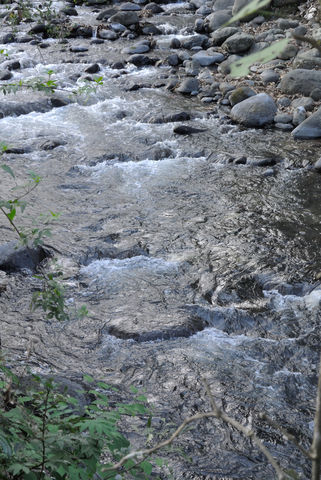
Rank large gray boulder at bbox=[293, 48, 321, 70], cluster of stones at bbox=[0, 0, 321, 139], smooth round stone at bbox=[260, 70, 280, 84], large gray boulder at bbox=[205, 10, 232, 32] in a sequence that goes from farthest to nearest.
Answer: large gray boulder at bbox=[205, 10, 232, 32] < smooth round stone at bbox=[260, 70, 280, 84] < large gray boulder at bbox=[293, 48, 321, 70] < cluster of stones at bbox=[0, 0, 321, 139]

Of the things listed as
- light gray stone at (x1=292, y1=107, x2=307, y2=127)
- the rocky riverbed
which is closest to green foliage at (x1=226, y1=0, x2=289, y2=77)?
the rocky riverbed

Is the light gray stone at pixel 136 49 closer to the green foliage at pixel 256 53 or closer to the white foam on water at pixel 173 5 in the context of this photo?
the white foam on water at pixel 173 5

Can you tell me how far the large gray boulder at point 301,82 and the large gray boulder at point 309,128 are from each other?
1409mm

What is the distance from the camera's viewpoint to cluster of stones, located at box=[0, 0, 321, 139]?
935 cm

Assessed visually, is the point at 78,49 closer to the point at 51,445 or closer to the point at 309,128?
the point at 309,128

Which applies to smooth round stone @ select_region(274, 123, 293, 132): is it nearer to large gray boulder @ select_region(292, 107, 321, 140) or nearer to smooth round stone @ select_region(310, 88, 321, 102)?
large gray boulder @ select_region(292, 107, 321, 140)

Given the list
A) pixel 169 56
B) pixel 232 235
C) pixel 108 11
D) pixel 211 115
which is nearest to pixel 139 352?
pixel 232 235

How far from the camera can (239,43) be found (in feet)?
40.9

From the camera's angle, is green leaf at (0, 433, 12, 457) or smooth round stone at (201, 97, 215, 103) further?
smooth round stone at (201, 97, 215, 103)

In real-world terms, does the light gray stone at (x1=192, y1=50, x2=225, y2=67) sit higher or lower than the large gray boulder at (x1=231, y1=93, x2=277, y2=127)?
lower

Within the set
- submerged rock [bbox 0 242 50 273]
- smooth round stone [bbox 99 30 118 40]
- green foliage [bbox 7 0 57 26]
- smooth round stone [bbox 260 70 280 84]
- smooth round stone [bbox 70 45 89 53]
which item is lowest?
smooth round stone [bbox 99 30 118 40]

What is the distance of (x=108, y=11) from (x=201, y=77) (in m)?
6.03

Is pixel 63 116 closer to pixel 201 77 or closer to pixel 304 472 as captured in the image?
pixel 201 77

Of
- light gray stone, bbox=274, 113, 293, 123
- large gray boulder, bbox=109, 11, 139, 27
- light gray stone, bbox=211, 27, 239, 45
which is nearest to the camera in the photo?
light gray stone, bbox=274, 113, 293, 123
